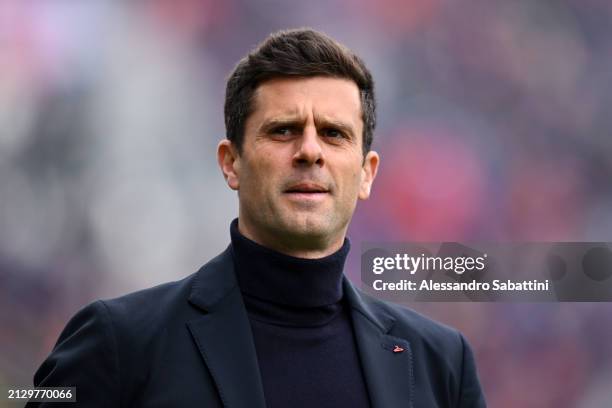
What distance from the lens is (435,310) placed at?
3.79m

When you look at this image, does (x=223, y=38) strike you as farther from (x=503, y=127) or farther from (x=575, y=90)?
(x=575, y=90)

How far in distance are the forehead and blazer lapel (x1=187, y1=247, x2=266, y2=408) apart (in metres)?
0.39

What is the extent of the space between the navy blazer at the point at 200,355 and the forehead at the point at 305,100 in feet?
1.24

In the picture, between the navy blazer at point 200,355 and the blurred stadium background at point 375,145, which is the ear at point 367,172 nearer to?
the navy blazer at point 200,355

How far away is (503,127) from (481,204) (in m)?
0.37

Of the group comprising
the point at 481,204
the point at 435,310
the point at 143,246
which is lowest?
the point at 435,310

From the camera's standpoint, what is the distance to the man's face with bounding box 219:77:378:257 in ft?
6.33

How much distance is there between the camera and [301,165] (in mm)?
1937

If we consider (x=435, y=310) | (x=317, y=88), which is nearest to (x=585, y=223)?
(x=435, y=310)

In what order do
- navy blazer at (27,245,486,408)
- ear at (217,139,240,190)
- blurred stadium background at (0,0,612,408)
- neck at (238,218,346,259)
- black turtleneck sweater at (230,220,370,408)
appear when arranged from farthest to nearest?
blurred stadium background at (0,0,612,408) → ear at (217,139,240,190) → neck at (238,218,346,259) → black turtleneck sweater at (230,220,370,408) → navy blazer at (27,245,486,408)

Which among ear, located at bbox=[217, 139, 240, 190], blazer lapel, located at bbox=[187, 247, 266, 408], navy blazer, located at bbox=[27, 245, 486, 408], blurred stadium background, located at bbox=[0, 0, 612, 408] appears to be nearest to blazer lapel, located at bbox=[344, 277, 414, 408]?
navy blazer, located at bbox=[27, 245, 486, 408]

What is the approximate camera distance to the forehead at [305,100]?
77.9 inches

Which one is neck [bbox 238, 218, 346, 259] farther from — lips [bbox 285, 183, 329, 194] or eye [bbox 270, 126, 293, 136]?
eye [bbox 270, 126, 293, 136]

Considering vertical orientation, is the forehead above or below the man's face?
above
